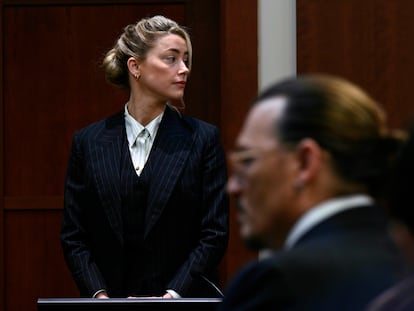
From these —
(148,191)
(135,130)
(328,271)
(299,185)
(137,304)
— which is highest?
(299,185)

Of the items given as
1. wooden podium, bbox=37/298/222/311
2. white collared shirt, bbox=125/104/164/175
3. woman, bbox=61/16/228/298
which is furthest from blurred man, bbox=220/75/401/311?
white collared shirt, bbox=125/104/164/175

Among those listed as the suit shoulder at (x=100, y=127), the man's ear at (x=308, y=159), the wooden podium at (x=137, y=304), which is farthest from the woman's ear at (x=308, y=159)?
the suit shoulder at (x=100, y=127)

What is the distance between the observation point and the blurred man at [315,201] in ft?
5.70

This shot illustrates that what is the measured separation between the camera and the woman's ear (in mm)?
1823

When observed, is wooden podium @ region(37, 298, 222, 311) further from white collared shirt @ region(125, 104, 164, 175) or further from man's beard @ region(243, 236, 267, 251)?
man's beard @ region(243, 236, 267, 251)

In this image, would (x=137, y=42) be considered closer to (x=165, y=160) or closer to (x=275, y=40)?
(x=165, y=160)

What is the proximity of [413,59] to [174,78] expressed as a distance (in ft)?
4.27

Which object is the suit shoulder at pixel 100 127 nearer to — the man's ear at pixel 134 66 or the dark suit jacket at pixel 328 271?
the man's ear at pixel 134 66

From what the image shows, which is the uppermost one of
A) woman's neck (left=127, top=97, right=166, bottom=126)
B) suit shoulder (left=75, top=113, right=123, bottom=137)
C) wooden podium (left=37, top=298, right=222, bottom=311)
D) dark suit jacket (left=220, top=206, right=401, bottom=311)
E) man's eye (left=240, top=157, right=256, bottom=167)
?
man's eye (left=240, top=157, right=256, bottom=167)

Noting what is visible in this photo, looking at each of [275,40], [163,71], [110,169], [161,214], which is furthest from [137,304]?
[275,40]

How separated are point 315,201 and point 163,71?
7.36 feet

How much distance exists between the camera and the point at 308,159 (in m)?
1.83

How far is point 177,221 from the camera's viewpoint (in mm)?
3938

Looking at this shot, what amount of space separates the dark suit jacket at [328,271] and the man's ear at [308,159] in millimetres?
77
